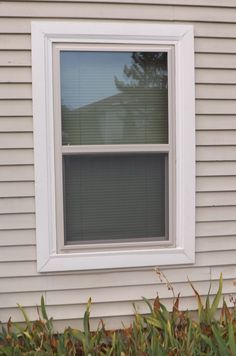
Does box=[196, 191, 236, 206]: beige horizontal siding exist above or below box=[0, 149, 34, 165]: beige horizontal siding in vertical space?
below

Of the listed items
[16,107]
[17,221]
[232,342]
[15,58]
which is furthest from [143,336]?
[15,58]

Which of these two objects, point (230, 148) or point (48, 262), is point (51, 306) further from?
point (230, 148)

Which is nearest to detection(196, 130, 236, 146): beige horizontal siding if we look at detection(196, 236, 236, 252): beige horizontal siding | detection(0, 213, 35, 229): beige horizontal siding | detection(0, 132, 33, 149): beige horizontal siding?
detection(196, 236, 236, 252): beige horizontal siding

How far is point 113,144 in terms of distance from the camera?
2.76 m

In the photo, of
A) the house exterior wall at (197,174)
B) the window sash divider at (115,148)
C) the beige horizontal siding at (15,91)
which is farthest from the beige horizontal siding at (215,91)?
the beige horizontal siding at (15,91)

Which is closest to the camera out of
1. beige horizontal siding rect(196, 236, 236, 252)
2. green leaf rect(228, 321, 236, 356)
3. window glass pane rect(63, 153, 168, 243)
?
green leaf rect(228, 321, 236, 356)

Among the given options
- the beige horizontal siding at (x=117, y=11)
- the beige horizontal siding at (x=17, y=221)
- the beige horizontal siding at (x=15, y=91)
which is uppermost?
the beige horizontal siding at (x=117, y=11)

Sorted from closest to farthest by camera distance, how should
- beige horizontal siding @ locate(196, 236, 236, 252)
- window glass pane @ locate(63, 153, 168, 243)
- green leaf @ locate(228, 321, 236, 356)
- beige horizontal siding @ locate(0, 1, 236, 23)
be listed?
1. green leaf @ locate(228, 321, 236, 356)
2. beige horizontal siding @ locate(0, 1, 236, 23)
3. window glass pane @ locate(63, 153, 168, 243)
4. beige horizontal siding @ locate(196, 236, 236, 252)

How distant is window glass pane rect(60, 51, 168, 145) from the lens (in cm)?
272

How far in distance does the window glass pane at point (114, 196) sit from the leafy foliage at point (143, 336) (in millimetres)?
459

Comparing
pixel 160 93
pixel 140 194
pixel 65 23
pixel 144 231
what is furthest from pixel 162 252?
pixel 65 23

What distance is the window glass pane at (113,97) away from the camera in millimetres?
2725

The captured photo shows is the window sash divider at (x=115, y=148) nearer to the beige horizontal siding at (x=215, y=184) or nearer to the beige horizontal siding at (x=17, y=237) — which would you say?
the beige horizontal siding at (x=215, y=184)

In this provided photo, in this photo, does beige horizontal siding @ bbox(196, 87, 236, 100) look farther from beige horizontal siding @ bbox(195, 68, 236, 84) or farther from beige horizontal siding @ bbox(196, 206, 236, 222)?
beige horizontal siding @ bbox(196, 206, 236, 222)
